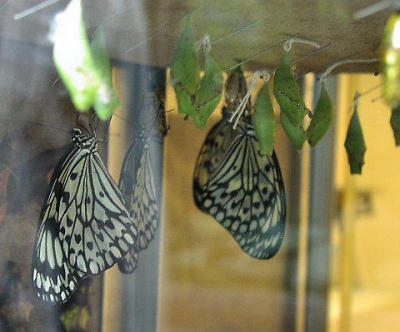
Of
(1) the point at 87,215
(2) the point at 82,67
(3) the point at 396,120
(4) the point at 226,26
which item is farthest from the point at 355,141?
(2) the point at 82,67

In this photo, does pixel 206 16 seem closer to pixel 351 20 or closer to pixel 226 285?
pixel 351 20

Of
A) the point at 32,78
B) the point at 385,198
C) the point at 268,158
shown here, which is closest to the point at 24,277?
the point at 32,78

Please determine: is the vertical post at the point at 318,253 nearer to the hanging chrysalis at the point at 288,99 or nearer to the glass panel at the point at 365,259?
the glass panel at the point at 365,259

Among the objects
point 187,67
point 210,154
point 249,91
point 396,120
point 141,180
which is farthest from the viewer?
point 210,154

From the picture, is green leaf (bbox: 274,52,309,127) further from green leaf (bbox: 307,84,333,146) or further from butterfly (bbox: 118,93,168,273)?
butterfly (bbox: 118,93,168,273)

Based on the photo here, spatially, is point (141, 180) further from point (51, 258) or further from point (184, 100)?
point (184, 100)
